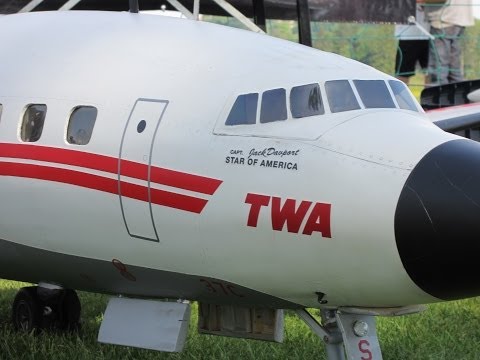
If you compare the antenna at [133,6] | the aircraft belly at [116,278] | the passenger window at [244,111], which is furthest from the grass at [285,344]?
the passenger window at [244,111]

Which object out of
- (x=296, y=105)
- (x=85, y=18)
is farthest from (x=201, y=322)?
(x=85, y=18)

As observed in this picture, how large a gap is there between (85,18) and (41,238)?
6.30ft

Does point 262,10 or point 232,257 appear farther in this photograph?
point 262,10

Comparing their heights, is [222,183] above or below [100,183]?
above

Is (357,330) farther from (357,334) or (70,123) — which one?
(70,123)

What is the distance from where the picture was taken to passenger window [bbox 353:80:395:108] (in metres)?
7.48

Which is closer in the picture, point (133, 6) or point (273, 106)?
point (273, 106)

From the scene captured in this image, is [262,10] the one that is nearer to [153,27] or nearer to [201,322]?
[153,27]

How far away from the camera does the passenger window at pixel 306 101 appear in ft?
24.1

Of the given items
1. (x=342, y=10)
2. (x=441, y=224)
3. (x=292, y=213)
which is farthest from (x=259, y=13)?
(x=441, y=224)

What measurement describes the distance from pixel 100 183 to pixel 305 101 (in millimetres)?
1585

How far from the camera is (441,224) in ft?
21.2

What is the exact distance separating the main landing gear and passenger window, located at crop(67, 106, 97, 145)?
155 inches

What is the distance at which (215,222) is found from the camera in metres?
7.22
